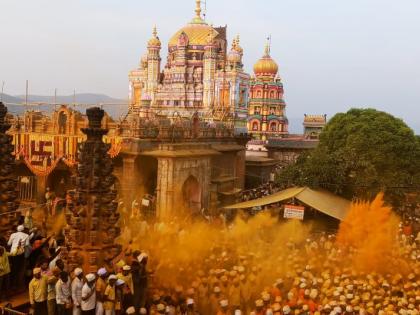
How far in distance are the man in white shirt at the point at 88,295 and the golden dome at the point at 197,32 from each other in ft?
129

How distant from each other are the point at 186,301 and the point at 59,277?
2.40 meters

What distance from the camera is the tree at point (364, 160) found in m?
20.1

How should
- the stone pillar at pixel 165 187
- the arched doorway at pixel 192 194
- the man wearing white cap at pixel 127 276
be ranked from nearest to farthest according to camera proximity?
the man wearing white cap at pixel 127 276 → the stone pillar at pixel 165 187 → the arched doorway at pixel 192 194

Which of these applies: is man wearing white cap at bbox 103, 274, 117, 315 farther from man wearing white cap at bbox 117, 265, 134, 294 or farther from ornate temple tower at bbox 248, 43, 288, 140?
ornate temple tower at bbox 248, 43, 288, 140

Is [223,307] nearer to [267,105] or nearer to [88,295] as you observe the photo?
[88,295]

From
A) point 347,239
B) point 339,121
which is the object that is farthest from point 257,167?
point 347,239

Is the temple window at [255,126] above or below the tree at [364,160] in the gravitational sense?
above

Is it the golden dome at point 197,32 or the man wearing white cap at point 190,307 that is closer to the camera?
the man wearing white cap at point 190,307

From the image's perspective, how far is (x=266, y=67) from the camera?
176 ft

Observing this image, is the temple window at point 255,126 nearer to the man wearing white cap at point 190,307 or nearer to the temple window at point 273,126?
the temple window at point 273,126

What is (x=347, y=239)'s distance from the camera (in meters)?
15.0

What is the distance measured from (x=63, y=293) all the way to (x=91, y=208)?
4.96ft

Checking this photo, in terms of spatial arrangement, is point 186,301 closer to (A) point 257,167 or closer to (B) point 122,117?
(B) point 122,117

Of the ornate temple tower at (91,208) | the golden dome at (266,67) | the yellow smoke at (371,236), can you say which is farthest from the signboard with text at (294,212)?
the golden dome at (266,67)
